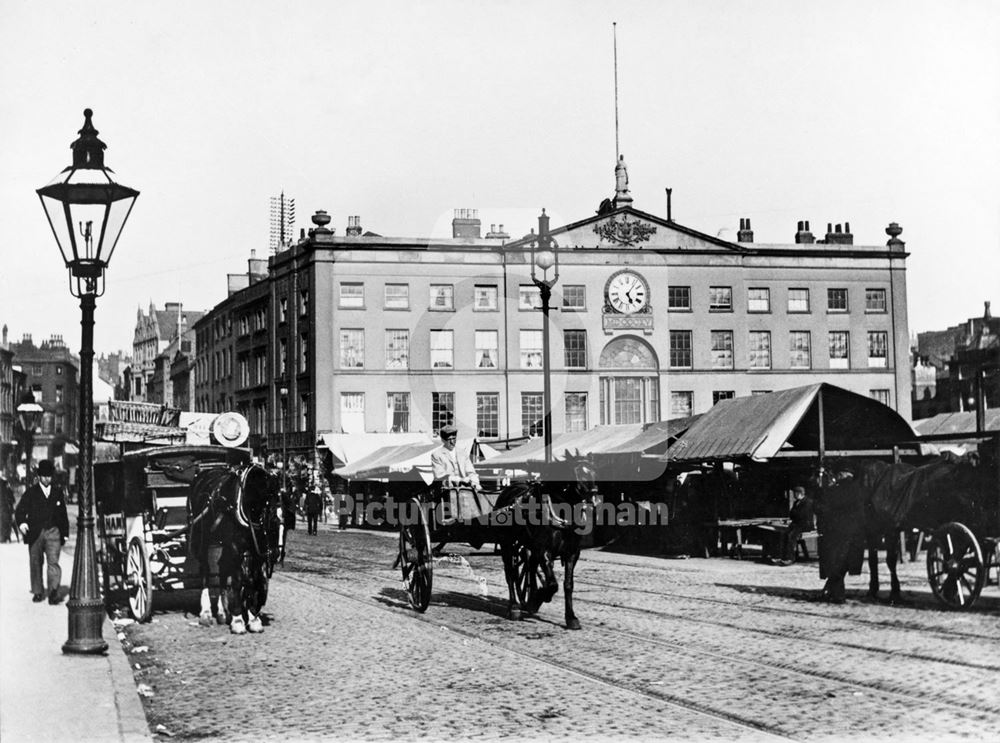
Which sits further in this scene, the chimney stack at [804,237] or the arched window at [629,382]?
the chimney stack at [804,237]

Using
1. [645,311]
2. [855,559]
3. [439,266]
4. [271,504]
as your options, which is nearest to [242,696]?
[271,504]

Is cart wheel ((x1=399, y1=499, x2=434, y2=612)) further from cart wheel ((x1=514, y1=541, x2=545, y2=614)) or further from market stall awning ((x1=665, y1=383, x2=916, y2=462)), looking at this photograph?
market stall awning ((x1=665, y1=383, x2=916, y2=462))

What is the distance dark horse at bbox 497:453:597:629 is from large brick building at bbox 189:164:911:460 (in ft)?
109

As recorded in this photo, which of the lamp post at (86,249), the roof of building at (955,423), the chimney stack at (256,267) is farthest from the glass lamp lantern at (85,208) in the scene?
the chimney stack at (256,267)

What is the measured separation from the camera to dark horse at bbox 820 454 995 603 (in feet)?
41.1

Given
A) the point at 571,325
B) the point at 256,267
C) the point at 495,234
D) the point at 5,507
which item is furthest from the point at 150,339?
the point at 5,507

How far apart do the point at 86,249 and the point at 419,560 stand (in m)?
5.37

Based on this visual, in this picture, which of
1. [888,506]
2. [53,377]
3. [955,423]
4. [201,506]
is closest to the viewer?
[201,506]

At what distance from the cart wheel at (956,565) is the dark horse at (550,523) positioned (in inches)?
163

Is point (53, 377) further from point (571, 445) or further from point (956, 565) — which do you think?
point (956, 565)

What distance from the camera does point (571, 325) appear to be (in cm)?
5075

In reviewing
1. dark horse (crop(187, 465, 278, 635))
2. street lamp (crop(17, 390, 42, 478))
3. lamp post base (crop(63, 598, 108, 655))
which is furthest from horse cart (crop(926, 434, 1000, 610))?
street lamp (crop(17, 390, 42, 478))

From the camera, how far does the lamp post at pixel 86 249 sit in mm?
9844

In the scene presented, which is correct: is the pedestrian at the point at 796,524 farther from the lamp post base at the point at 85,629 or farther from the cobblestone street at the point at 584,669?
the lamp post base at the point at 85,629
